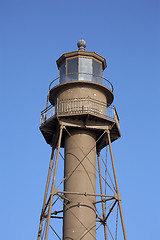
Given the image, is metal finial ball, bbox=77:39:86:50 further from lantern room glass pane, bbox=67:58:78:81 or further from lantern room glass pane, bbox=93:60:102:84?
lantern room glass pane, bbox=93:60:102:84

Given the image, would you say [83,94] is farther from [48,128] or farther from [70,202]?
[70,202]

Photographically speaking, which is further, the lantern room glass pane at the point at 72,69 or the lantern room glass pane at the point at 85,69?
the lantern room glass pane at the point at 72,69

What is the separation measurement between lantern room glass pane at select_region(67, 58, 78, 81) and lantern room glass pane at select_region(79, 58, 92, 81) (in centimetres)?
35

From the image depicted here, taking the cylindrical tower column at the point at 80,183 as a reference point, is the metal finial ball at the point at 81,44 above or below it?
above

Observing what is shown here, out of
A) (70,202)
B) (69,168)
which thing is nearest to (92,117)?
(69,168)

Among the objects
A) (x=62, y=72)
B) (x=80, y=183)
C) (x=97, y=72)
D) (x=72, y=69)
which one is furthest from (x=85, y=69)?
(x=80, y=183)

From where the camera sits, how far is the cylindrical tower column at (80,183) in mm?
31844

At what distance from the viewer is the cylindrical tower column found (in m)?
31.8

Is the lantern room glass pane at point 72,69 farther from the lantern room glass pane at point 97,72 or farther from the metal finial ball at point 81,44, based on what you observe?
the metal finial ball at point 81,44

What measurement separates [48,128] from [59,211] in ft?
18.5

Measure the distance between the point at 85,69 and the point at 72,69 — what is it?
923 mm

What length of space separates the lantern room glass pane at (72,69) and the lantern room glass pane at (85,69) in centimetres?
35

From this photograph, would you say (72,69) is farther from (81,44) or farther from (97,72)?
(81,44)

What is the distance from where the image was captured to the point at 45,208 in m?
33.4
